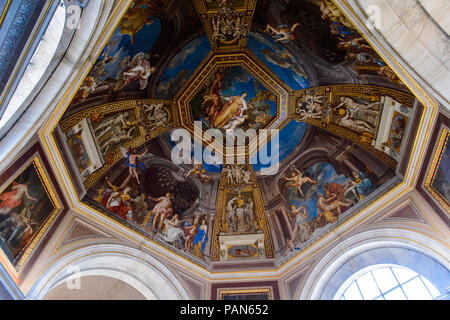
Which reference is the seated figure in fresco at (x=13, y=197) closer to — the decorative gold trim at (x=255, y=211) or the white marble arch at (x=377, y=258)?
the decorative gold trim at (x=255, y=211)

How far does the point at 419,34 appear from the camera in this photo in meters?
6.09

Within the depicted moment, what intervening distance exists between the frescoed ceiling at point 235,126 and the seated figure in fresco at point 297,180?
0.03 metres

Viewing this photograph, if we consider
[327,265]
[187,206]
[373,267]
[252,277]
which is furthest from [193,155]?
[373,267]

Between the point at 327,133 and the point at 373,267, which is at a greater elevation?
the point at 327,133

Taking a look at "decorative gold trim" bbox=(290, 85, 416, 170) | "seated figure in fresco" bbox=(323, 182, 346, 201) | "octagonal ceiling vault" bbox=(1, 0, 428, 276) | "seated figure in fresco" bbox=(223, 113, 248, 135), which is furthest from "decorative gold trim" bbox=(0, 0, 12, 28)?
"seated figure in fresco" bbox=(323, 182, 346, 201)

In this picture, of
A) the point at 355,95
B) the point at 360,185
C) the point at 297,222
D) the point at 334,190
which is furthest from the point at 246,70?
the point at 297,222

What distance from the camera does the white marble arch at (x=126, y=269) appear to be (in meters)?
9.23

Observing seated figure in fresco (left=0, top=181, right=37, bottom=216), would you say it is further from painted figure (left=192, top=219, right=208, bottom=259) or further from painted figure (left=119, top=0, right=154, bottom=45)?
painted figure (left=192, top=219, right=208, bottom=259)

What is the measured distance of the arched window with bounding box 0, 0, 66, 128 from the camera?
6961 mm

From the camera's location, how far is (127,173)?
429 inches
